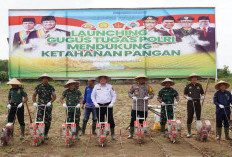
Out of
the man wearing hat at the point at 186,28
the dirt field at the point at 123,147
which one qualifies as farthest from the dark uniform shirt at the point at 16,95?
the man wearing hat at the point at 186,28

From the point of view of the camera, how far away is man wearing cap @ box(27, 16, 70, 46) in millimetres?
9820

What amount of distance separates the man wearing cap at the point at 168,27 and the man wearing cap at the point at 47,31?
3.79 meters

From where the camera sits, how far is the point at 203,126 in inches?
254

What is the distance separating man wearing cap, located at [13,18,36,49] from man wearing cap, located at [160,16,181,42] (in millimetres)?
5100

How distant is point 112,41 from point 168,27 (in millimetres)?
2308

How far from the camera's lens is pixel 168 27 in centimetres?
994

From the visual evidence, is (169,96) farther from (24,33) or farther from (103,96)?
(24,33)

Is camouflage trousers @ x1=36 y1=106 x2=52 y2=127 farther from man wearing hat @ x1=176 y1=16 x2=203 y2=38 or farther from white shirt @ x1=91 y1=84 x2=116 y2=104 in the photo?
man wearing hat @ x1=176 y1=16 x2=203 y2=38

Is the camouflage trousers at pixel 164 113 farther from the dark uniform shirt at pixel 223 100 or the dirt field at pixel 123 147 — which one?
the dark uniform shirt at pixel 223 100

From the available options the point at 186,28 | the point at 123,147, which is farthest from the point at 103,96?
the point at 186,28

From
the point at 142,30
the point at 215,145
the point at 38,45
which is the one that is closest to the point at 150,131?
the point at 215,145

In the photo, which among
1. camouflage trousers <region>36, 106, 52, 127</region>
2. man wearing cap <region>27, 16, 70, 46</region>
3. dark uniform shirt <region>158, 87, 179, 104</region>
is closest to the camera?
camouflage trousers <region>36, 106, 52, 127</region>

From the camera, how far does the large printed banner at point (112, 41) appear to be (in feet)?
31.9

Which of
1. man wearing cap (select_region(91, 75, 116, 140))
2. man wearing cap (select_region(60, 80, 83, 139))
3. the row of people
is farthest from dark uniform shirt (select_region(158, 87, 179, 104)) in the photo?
man wearing cap (select_region(60, 80, 83, 139))
